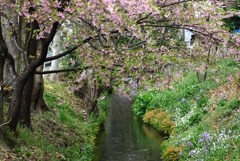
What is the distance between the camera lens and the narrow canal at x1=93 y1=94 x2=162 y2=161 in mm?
13156

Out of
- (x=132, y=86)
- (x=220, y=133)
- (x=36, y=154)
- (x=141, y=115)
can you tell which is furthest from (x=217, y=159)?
(x=141, y=115)

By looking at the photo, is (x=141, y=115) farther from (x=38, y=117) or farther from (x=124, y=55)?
(x=124, y=55)

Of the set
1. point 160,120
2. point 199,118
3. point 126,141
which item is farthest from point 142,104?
point 199,118

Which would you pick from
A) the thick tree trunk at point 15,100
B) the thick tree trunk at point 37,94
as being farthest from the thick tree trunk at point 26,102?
the thick tree trunk at point 37,94

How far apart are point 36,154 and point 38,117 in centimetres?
308

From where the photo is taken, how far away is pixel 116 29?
7871 millimetres

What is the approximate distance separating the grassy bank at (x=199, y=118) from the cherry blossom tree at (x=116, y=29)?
1180mm

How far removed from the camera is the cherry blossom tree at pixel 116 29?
730 centimetres

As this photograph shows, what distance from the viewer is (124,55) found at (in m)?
9.77

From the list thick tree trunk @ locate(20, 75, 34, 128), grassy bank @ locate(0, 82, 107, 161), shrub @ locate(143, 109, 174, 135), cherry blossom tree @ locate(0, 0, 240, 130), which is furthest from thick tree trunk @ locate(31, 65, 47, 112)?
shrub @ locate(143, 109, 174, 135)

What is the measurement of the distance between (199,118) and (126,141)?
3446 mm

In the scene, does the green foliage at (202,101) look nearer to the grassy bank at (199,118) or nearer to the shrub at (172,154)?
the grassy bank at (199,118)

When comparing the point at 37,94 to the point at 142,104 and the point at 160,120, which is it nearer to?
the point at 160,120

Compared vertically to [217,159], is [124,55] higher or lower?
higher
